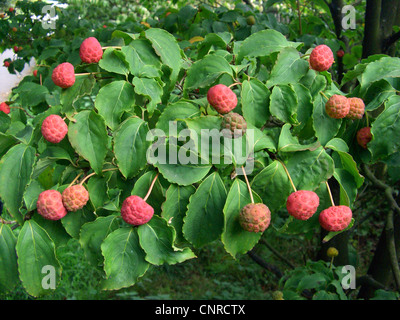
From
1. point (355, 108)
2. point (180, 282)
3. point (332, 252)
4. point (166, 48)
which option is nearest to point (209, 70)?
point (166, 48)

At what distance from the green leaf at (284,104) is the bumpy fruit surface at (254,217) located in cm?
21

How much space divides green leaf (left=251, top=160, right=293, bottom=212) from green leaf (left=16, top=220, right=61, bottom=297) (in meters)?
0.47

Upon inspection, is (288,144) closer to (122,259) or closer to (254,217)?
(254,217)

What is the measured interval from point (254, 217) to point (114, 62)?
468 millimetres

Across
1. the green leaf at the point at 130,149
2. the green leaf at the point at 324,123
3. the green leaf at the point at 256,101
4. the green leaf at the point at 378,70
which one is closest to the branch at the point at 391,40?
the green leaf at the point at 378,70

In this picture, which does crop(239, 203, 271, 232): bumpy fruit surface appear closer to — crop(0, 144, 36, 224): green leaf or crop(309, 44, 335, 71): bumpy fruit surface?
crop(309, 44, 335, 71): bumpy fruit surface

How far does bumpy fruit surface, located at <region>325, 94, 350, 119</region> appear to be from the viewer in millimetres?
911

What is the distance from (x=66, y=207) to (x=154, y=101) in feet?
0.99

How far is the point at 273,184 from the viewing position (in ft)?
2.90

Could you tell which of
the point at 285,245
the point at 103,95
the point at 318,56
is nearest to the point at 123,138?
the point at 103,95

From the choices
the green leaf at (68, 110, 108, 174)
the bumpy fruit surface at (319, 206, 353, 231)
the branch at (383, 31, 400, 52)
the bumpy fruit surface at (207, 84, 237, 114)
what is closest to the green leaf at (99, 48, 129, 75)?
the green leaf at (68, 110, 108, 174)

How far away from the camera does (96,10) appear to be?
20.6ft

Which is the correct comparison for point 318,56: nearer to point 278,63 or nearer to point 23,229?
point 278,63

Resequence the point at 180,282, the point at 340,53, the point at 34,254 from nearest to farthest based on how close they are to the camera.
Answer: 1. the point at 34,254
2. the point at 340,53
3. the point at 180,282
